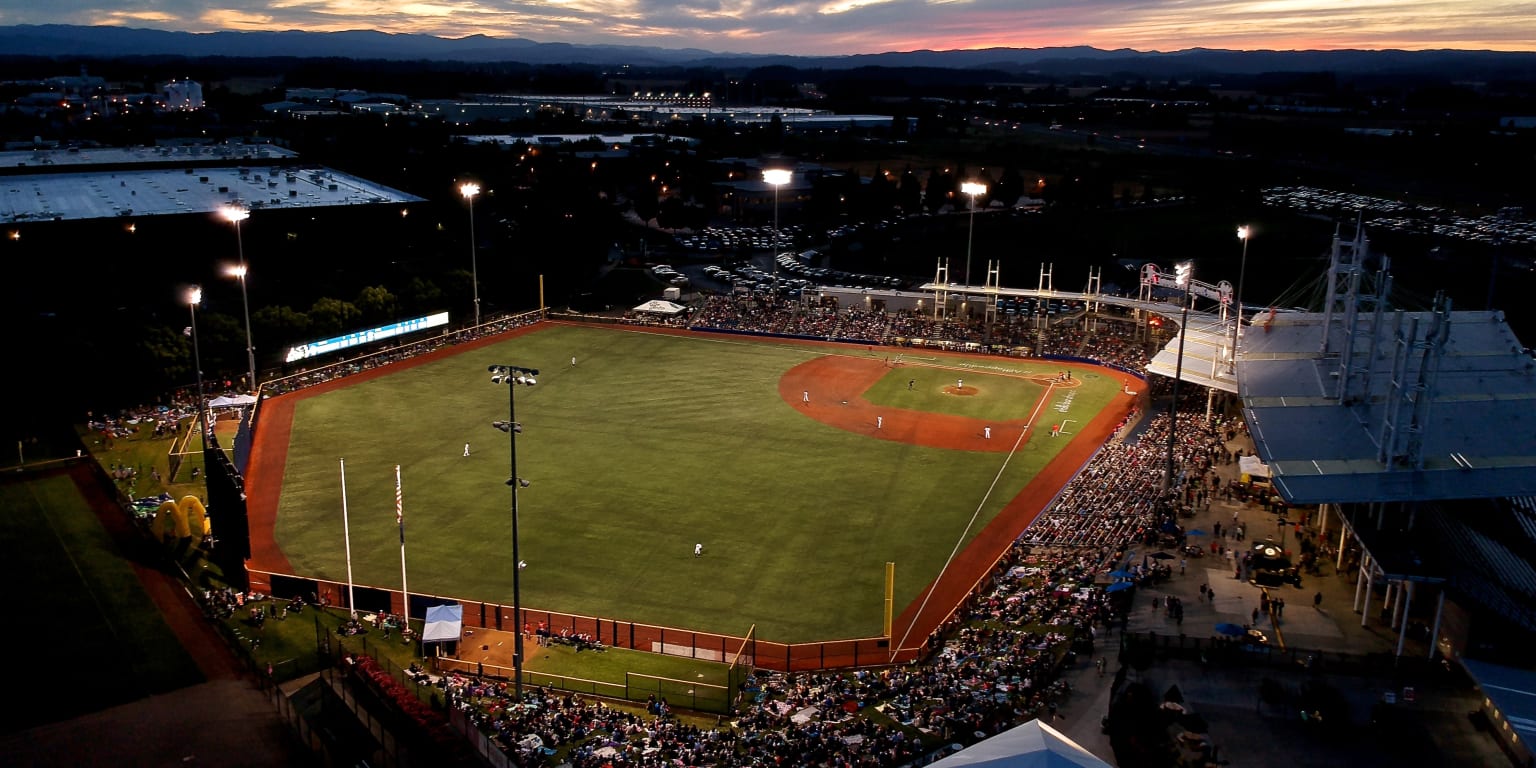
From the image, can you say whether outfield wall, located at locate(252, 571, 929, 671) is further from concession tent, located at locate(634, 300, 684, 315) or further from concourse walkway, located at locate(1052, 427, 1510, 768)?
concession tent, located at locate(634, 300, 684, 315)

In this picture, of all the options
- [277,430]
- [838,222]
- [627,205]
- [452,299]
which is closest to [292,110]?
[627,205]

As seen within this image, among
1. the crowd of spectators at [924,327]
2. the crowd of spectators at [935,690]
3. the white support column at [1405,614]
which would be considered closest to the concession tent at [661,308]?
the crowd of spectators at [924,327]

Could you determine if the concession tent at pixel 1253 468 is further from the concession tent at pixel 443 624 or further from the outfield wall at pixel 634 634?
the concession tent at pixel 443 624

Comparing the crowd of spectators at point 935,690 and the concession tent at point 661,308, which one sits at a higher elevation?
the concession tent at point 661,308

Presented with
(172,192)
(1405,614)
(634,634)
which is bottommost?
(634,634)

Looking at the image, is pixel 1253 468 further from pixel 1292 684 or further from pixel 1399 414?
pixel 1292 684

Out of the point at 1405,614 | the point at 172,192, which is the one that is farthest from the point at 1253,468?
the point at 172,192
